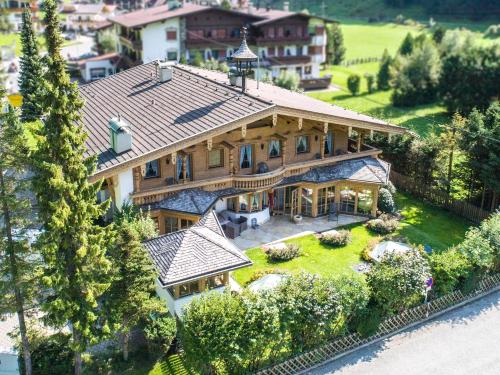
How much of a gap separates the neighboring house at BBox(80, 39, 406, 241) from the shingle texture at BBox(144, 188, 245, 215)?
0.05 metres

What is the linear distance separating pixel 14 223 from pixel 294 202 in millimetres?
19390

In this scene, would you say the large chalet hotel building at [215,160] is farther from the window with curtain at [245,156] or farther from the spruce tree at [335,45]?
the spruce tree at [335,45]

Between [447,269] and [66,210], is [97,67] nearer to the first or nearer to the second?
[66,210]

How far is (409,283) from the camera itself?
898 inches

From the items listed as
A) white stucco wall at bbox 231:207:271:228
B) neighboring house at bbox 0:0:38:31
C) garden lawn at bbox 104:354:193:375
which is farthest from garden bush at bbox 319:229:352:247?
neighboring house at bbox 0:0:38:31

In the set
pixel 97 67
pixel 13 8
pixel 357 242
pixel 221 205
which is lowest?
pixel 357 242

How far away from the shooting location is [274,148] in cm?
3356

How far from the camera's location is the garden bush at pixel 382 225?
107 feet

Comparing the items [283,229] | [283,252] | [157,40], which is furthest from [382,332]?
[157,40]

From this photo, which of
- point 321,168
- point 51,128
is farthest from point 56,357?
point 321,168

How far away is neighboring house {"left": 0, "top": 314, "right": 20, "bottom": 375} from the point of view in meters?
20.7

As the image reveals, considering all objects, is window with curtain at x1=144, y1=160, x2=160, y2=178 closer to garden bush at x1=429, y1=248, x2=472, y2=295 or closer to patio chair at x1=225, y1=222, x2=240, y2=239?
patio chair at x1=225, y1=222, x2=240, y2=239

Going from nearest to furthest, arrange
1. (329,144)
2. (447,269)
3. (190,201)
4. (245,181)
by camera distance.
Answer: (447,269) → (190,201) → (245,181) → (329,144)

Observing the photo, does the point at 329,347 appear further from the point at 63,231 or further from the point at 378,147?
the point at 378,147
